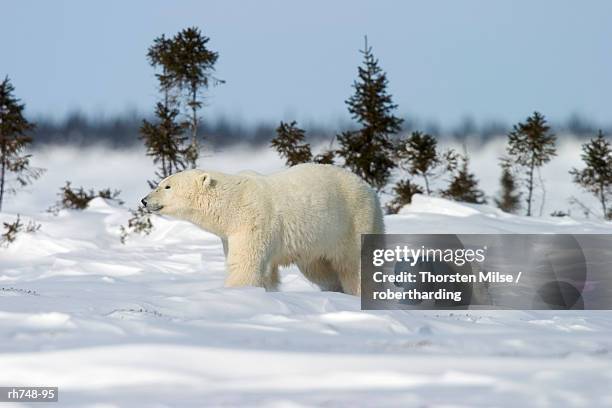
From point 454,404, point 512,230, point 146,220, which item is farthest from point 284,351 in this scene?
point 146,220

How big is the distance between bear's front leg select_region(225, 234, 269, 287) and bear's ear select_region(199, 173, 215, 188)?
22.3 inches

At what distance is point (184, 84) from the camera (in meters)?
21.7

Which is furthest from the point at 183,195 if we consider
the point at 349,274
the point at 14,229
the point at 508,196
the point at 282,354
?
the point at 508,196

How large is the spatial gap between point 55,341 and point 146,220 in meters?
14.7

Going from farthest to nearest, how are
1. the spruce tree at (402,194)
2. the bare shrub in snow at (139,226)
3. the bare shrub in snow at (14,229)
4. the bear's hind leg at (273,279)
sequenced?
the spruce tree at (402,194) < the bare shrub in snow at (139,226) < the bare shrub in snow at (14,229) < the bear's hind leg at (273,279)

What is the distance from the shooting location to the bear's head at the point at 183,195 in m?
6.91

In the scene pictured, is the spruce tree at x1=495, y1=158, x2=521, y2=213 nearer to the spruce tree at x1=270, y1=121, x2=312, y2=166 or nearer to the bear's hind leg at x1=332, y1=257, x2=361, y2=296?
the spruce tree at x1=270, y1=121, x2=312, y2=166

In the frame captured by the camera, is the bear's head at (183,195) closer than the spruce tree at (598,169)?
Yes

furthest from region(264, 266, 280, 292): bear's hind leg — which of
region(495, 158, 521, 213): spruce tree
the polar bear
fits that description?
region(495, 158, 521, 213): spruce tree

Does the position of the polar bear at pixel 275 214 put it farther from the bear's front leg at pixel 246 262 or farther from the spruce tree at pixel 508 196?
the spruce tree at pixel 508 196

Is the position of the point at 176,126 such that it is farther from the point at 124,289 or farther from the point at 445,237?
the point at 124,289

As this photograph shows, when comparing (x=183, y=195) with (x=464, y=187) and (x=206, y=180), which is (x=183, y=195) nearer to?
(x=206, y=180)

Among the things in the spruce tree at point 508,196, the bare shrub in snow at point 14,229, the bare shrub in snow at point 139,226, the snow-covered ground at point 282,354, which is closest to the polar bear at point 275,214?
the snow-covered ground at point 282,354

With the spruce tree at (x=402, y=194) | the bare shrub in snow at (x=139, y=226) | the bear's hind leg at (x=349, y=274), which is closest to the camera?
the bear's hind leg at (x=349, y=274)
